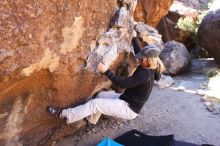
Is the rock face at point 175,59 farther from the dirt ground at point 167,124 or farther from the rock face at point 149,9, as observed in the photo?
the dirt ground at point 167,124

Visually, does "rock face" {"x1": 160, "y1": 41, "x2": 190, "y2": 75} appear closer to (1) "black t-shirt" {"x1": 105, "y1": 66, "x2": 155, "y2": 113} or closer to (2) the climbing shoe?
(1) "black t-shirt" {"x1": 105, "y1": 66, "x2": 155, "y2": 113}

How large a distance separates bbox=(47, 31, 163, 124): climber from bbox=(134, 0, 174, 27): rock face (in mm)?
4749

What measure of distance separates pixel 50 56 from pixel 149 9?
5.77 metres

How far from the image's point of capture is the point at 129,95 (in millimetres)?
5625

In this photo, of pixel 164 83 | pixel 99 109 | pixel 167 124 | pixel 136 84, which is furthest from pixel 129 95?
pixel 164 83

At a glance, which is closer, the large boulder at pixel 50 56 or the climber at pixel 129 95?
the large boulder at pixel 50 56

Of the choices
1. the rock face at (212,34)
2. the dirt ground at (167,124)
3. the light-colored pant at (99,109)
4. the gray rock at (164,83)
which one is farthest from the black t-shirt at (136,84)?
the rock face at (212,34)

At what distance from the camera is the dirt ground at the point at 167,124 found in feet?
20.2

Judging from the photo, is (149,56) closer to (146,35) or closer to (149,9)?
(146,35)

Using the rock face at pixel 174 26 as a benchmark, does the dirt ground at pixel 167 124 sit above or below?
above

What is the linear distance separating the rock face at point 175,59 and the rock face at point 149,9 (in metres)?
1.25

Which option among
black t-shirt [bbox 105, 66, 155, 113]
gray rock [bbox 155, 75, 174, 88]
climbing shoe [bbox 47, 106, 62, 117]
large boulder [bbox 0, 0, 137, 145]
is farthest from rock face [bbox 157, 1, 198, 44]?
climbing shoe [bbox 47, 106, 62, 117]

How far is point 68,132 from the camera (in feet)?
20.1

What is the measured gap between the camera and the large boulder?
14.7 feet
